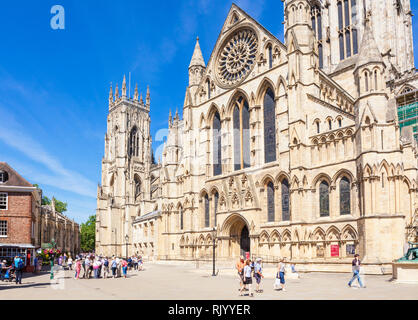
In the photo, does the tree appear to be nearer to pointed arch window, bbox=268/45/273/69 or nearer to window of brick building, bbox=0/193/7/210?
window of brick building, bbox=0/193/7/210

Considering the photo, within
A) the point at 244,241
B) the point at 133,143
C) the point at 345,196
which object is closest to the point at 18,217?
the point at 244,241

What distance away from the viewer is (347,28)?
4931 centimetres

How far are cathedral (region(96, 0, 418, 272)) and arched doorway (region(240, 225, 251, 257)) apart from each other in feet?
0.50

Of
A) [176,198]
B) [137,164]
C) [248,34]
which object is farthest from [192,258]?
[137,164]

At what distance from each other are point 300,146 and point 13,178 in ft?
77.3

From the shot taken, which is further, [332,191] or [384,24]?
[384,24]

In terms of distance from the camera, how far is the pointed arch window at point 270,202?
121ft

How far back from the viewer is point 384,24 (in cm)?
4619

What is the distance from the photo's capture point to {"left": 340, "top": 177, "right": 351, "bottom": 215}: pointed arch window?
31203 mm

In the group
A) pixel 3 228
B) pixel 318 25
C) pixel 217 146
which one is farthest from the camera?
pixel 318 25

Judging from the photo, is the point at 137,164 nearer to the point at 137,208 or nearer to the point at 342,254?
the point at 137,208

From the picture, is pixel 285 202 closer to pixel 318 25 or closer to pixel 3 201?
pixel 3 201

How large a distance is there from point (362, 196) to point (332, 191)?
3002 mm
